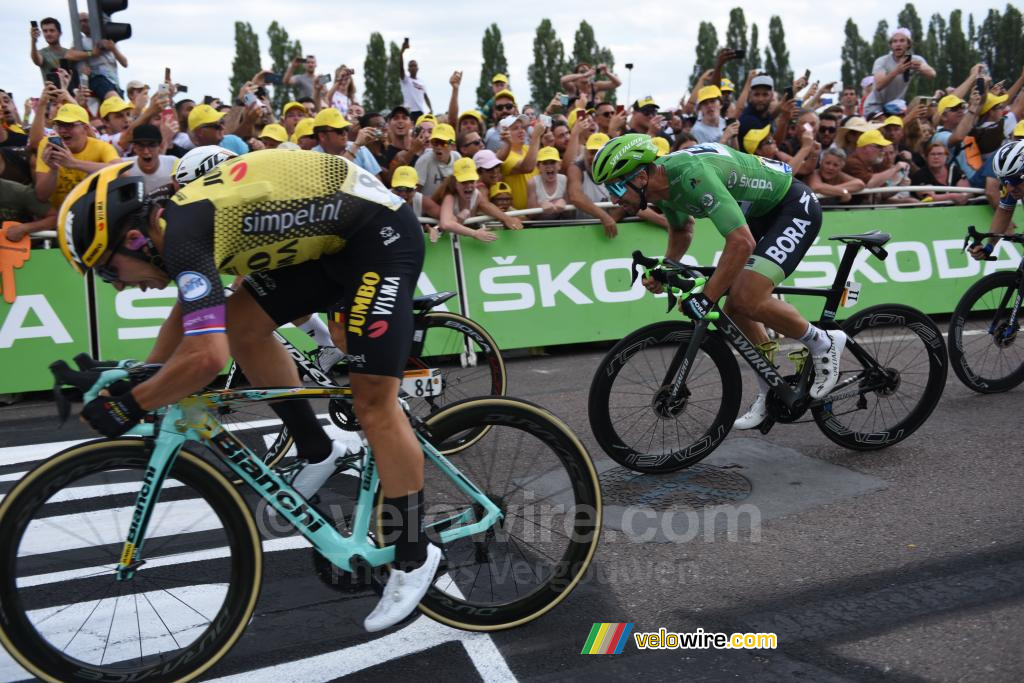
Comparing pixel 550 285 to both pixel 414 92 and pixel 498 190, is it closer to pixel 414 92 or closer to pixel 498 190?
pixel 498 190

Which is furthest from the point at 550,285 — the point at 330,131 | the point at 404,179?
the point at 330,131

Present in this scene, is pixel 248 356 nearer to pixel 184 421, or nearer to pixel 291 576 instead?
pixel 184 421

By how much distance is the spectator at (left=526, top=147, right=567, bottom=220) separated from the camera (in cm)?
979

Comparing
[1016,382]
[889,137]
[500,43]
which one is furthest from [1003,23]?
[1016,382]

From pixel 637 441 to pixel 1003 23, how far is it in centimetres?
10722

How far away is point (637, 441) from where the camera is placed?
17.3 feet

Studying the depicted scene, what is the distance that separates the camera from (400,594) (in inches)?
128

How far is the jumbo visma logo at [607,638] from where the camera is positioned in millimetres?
3377

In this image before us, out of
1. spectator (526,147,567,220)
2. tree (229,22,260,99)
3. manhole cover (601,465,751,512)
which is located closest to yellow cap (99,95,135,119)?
spectator (526,147,567,220)

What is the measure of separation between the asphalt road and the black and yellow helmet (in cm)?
153

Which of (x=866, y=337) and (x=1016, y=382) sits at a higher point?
(x=866, y=337)

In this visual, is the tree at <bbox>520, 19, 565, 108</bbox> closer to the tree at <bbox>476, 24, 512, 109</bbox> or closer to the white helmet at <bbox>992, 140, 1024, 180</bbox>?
the tree at <bbox>476, 24, 512, 109</bbox>

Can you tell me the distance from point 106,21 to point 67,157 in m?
1.79

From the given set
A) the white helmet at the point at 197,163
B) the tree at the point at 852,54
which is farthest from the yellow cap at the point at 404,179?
the tree at the point at 852,54
